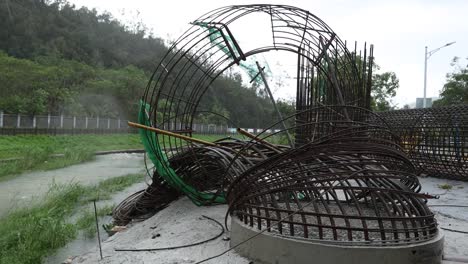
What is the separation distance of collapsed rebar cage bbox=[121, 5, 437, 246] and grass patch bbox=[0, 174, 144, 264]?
0.94 metres

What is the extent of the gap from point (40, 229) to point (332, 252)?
3862 millimetres

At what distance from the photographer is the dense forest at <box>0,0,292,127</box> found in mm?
30188

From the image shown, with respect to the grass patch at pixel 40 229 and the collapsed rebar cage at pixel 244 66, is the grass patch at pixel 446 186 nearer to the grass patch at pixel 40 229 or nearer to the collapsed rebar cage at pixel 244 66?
the collapsed rebar cage at pixel 244 66

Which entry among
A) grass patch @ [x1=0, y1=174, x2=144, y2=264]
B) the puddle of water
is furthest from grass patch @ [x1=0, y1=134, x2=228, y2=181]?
grass patch @ [x1=0, y1=174, x2=144, y2=264]

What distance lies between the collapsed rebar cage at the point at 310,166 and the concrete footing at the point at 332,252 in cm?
8

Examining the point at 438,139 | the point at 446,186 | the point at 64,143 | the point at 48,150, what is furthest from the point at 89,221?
the point at 64,143

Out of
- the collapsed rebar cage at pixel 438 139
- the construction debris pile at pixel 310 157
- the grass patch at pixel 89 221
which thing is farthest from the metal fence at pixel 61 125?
the construction debris pile at pixel 310 157

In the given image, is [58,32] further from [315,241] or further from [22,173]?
[315,241]

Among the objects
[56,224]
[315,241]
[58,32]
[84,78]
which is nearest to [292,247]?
[315,241]

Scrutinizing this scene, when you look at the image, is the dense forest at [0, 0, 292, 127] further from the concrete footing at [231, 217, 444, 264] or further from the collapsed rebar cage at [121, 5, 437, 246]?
the concrete footing at [231, 217, 444, 264]

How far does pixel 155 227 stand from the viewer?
4.96 meters

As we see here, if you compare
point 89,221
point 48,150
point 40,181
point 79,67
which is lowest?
point 40,181

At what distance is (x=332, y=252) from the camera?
115 inches

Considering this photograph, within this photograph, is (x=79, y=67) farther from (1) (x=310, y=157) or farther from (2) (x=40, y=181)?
(1) (x=310, y=157)
